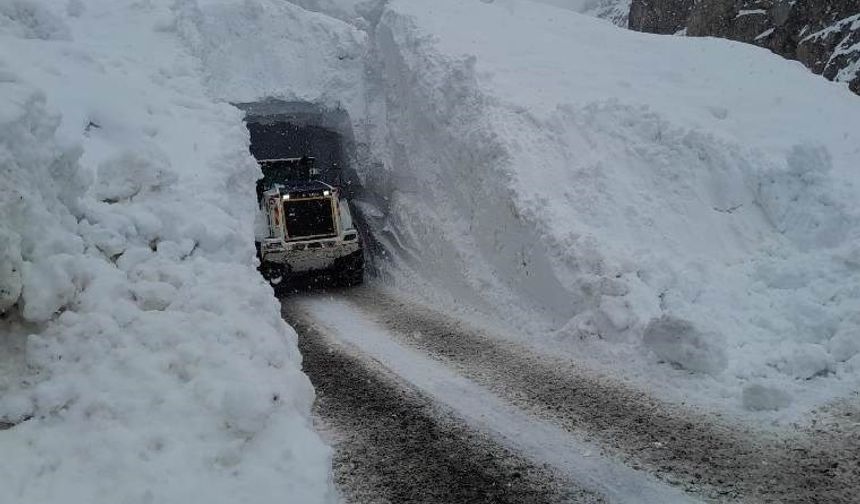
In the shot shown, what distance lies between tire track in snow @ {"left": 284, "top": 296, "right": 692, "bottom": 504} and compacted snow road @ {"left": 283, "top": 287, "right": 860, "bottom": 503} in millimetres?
14

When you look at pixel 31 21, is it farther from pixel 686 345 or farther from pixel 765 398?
pixel 765 398

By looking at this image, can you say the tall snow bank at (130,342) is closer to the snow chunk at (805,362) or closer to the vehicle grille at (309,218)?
the snow chunk at (805,362)

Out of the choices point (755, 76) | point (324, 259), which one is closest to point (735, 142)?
point (755, 76)

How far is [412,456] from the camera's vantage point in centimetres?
517

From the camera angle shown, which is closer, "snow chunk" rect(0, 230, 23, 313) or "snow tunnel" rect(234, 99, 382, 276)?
"snow chunk" rect(0, 230, 23, 313)

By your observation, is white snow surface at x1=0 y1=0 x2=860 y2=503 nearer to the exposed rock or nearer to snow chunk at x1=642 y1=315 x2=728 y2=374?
snow chunk at x1=642 y1=315 x2=728 y2=374

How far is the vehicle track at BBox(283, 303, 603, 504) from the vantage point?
4.56 m

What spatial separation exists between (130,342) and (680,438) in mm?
4591

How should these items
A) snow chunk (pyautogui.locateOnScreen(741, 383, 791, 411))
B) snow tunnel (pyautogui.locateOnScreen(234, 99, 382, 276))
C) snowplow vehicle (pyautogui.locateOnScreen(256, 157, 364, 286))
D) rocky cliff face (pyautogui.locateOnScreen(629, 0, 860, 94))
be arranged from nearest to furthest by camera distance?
1. snow chunk (pyautogui.locateOnScreen(741, 383, 791, 411))
2. snowplow vehicle (pyautogui.locateOnScreen(256, 157, 364, 286))
3. snow tunnel (pyautogui.locateOnScreen(234, 99, 382, 276))
4. rocky cliff face (pyautogui.locateOnScreen(629, 0, 860, 94))

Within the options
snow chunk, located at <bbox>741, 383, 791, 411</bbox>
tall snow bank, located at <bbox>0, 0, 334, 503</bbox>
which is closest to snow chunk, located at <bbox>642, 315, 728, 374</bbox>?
snow chunk, located at <bbox>741, 383, 791, 411</bbox>

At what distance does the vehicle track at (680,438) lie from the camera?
452 centimetres

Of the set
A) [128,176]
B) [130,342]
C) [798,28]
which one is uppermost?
[798,28]

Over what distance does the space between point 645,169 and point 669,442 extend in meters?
6.10

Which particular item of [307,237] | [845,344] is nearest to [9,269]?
[845,344]
